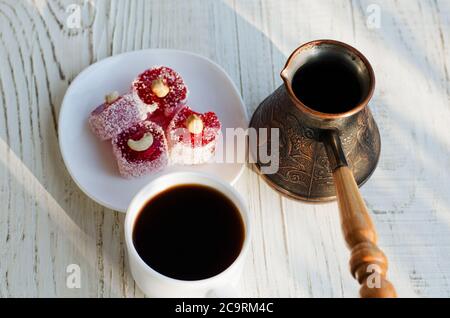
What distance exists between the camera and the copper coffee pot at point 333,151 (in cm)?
67

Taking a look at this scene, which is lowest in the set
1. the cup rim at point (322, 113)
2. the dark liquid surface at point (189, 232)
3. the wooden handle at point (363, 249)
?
the wooden handle at point (363, 249)

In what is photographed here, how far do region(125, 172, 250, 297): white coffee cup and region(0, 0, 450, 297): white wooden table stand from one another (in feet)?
0.46

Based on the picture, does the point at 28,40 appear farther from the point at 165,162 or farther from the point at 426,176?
the point at 426,176

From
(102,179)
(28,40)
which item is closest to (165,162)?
(102,179)

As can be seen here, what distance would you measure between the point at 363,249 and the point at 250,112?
0.44m

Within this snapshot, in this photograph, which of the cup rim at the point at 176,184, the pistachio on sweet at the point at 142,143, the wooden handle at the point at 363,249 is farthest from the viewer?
the pistachio on sweet at the point at 142,143

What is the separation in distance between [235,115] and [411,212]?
1.09 ft

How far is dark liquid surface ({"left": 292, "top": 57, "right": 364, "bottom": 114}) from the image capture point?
0.84 m

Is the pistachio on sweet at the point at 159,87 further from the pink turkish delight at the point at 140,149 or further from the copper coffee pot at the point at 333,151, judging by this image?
the copper coffee pot at the point at 333,151

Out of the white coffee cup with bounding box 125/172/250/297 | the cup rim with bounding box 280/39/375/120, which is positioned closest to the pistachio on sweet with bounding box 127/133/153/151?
the white coffee cup with bounding box 125/172/250/297

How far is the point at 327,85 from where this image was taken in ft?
2.81

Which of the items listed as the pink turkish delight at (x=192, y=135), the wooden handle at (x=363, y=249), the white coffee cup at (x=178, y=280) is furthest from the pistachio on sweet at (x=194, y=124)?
the wooden handle at (x=363, y=249)

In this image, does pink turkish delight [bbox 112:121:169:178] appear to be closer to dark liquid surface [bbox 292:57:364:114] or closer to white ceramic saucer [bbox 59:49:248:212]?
white ceramic saucer [bbox 59:49:248:212]

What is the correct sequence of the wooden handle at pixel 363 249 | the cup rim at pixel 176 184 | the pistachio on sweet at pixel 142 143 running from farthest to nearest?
the pistachio on sweet at pixel 142 143 < the cup rim at pixel 176 184 < the wooden handle at pixel 363 249
